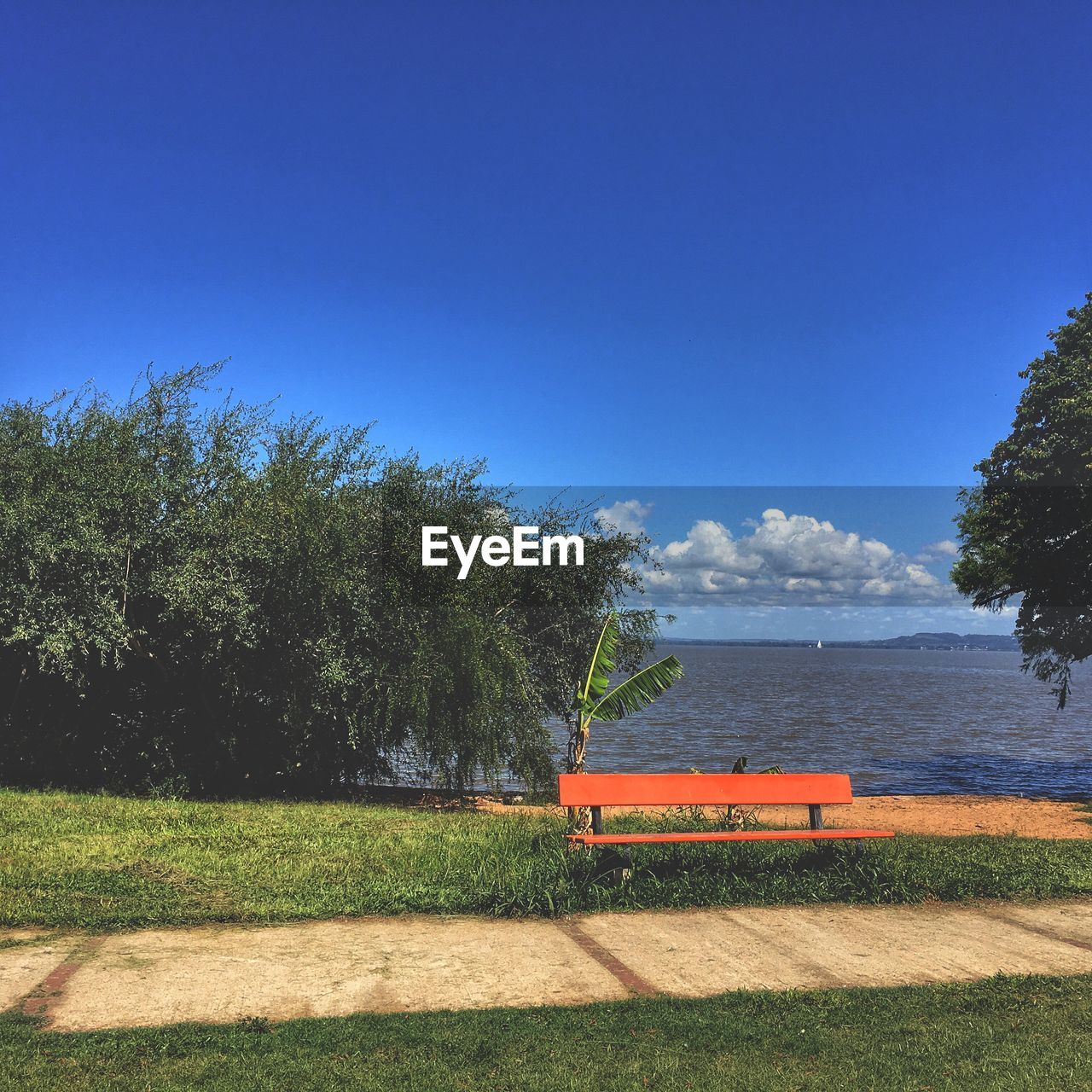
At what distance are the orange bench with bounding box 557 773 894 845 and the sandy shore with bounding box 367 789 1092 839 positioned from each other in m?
4.89

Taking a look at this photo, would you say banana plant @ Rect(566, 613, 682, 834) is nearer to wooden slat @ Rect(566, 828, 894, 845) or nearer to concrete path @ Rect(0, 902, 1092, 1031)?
wooden slat @ Rect(566, 828, 894, 845)

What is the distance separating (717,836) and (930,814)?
1085 cm

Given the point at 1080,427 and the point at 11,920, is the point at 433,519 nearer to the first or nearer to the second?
the point at 11,920

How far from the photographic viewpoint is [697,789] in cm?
830

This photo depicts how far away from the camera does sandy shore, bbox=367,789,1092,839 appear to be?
48.7 feet

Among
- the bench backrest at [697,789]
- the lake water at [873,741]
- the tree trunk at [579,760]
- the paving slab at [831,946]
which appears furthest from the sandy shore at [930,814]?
the paving slab at [831,946]

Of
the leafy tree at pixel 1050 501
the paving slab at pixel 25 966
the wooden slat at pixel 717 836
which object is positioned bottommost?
the paving slab at pixel 25 966

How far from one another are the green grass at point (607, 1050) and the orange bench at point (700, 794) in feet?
8.46

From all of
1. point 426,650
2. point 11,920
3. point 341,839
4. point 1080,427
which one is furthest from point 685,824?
point 1080,427

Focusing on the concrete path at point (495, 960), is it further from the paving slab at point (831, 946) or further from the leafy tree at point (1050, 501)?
the leafy tree at point (1050, 501)

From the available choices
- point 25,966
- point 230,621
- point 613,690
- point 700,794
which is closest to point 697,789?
point 700,794

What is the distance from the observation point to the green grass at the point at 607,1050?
4355 mm

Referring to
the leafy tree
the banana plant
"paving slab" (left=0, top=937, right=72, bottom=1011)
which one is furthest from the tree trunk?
the leafy tree

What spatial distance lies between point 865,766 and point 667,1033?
2601 centimetres
